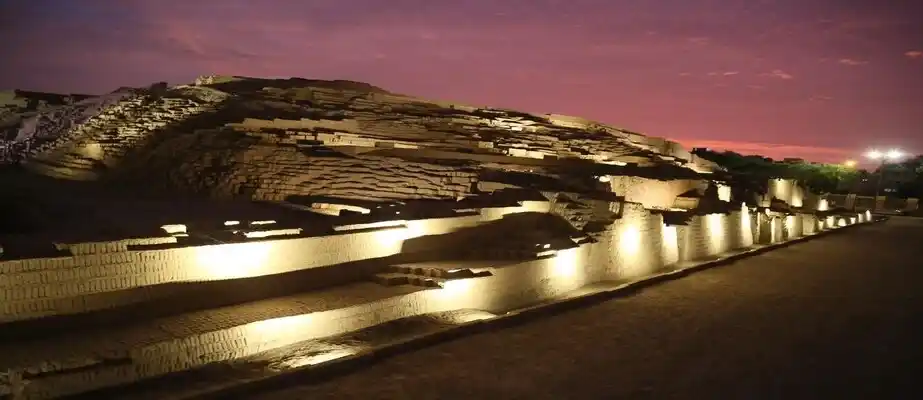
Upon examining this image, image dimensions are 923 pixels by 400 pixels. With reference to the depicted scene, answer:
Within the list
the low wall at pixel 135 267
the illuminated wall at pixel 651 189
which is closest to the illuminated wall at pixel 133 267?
the low wall at pixel 135 267

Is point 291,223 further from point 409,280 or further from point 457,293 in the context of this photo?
point 457,293

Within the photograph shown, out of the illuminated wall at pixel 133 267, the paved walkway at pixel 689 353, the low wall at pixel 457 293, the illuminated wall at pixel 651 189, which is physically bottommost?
the paved walkway at pixel 689 353

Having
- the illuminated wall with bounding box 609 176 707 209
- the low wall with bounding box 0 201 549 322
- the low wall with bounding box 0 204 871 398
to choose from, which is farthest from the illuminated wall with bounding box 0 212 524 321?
the illuminated wall with bounding box 609 176 707 209

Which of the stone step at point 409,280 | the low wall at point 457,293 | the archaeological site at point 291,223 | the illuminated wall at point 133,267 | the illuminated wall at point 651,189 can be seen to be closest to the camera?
the low wall at point 457,293

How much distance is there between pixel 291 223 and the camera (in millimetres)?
9141

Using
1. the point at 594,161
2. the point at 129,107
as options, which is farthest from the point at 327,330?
the point at 129,107

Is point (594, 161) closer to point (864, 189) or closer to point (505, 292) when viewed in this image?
point (505, 292)

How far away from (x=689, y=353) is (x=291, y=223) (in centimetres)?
492

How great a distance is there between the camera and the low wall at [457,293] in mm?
5312

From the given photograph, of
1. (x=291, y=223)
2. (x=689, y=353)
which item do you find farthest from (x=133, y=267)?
(x=689, y=353)

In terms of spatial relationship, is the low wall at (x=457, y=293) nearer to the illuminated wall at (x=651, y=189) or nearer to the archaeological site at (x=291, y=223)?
the archaeological site at (x=291, y=223)

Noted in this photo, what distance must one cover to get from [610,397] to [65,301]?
14.9ft

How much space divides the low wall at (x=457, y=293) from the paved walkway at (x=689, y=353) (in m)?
0.73

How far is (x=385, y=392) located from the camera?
568 cm
